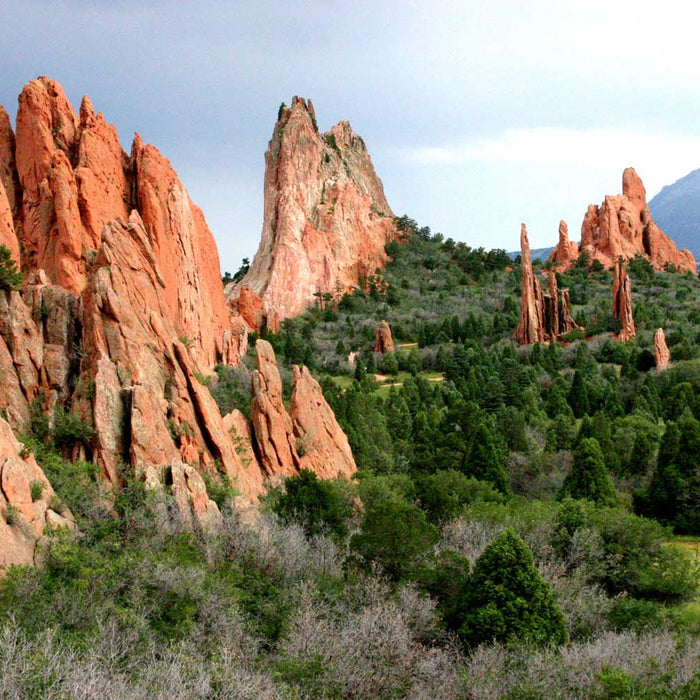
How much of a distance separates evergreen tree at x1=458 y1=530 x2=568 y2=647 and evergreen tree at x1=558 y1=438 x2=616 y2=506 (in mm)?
15569

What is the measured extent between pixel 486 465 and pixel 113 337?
20.2 m

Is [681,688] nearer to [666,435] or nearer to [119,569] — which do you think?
[119,569]

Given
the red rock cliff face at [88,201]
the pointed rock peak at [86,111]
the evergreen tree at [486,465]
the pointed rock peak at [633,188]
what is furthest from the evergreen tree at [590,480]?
the pointed rock peak at [633,188]

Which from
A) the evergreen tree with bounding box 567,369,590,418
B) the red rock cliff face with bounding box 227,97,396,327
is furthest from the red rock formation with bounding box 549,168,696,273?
the evergreen tree with bounding box 567,369,590,418

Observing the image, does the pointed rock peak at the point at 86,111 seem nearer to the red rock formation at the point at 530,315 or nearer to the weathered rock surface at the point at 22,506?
the weathered rock surface at the point at 22,506

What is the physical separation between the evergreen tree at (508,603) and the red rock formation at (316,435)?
11428 mm

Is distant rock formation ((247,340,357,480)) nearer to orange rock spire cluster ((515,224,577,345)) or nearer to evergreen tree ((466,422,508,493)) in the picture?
evergreen tree ((466,422,508,493))

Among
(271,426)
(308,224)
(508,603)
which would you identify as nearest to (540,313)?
(308,224)

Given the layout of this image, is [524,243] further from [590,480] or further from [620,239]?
[590,480]

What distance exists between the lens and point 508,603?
18.7 metres

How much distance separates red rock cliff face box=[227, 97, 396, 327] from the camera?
97250 millimetres

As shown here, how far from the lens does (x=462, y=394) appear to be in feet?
209

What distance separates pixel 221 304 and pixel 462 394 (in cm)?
2345

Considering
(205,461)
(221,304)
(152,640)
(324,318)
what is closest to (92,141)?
(221,304)
